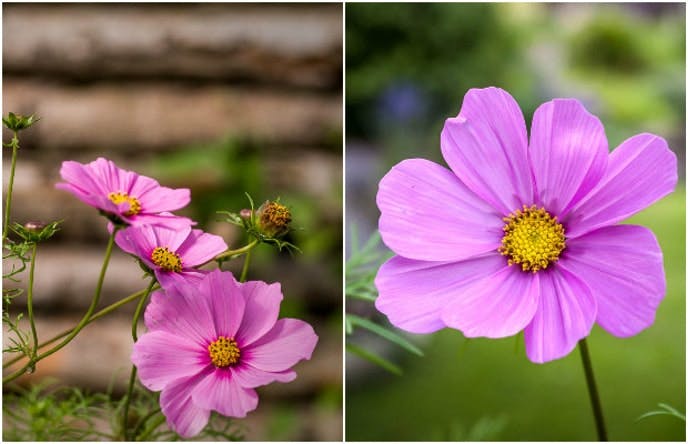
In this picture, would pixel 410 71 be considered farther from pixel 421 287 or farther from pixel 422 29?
pixel 421 287

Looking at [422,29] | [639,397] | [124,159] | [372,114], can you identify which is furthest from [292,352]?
[372,114]

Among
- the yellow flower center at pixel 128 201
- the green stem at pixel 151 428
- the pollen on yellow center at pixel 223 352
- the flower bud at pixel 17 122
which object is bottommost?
the green stem at pixel 151 428

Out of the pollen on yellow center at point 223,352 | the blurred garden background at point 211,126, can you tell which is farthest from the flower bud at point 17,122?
the blurred garden background at point 211,126

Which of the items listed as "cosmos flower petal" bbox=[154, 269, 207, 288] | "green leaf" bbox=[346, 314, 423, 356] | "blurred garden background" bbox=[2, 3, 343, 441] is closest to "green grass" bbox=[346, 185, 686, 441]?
"blurred garden background" bbox=[2, 3, 343, 441]

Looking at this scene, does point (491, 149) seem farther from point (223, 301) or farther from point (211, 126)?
point (211, 126)

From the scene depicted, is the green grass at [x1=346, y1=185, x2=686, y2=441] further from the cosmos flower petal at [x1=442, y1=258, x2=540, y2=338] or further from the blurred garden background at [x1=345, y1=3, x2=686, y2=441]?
the cosmos flower petal at [x1=442, y1=258, x2=540, y2=338]

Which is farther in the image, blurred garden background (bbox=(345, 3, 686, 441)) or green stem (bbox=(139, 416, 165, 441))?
blurred garden background (bbox=(345, 3, 686, 441))

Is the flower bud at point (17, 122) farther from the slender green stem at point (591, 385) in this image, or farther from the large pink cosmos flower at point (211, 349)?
the slender green stem at point (591, 385)
